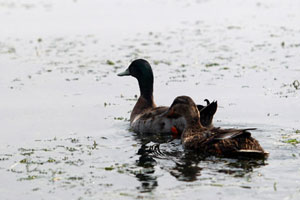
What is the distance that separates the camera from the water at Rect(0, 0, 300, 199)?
30.9 ft

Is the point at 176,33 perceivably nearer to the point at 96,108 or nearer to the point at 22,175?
the point at 96,108

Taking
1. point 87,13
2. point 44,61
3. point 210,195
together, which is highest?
point 87,13

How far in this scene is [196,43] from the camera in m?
22.9

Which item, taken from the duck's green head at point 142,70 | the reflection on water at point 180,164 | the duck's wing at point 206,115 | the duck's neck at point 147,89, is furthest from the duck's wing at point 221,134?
the duck's green head at point 142,70

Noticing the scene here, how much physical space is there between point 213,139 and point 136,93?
6149 mm

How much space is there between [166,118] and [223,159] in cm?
270

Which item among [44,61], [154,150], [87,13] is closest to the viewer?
[154,150]

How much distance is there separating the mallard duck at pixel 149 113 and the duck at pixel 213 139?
1.20 feet

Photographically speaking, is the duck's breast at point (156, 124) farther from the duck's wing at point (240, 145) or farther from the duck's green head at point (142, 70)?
the duck's wing at point (240, 145)

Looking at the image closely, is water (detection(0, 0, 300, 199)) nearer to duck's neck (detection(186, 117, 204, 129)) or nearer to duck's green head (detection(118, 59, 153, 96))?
duck's neck (detection(186, 117, 204, 129))

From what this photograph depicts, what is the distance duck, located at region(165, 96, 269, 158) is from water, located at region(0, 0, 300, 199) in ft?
0.58

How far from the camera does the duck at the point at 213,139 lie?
10.3 metres

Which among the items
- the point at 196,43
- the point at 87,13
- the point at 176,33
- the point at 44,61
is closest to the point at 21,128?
the point at 44,61

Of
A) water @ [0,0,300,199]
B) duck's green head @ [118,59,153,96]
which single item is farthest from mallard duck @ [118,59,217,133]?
water @ [0,0,300,199]
